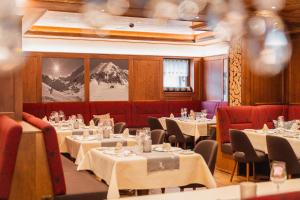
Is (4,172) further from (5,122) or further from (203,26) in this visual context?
(203,26)

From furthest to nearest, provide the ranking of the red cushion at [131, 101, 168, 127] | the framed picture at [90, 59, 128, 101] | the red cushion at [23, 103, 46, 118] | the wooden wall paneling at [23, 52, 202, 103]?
the red cushion at [131, 101, 168, 127]
the framed picture at [90, 59, 128, 101]
the wooden wall paneling at [23, 52, 202, 103]
the red cushion at [23, 103, 46, 118]

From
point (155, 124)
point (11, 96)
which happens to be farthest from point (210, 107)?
point (11, 96)

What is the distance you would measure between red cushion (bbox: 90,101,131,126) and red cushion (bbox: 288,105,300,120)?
427cm

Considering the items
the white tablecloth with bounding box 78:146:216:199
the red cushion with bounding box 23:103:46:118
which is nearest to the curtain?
the red cushion with bounding box 23:103:46:118

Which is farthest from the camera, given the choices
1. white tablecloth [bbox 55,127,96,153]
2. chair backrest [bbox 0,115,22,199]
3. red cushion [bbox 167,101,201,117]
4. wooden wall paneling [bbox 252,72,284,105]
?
red cushion [bbox 167,101,201,117]

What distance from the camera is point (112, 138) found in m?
6.01

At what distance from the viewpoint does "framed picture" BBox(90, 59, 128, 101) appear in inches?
438

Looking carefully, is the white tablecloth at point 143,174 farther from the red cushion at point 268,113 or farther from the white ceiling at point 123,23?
the white ceiling at point 123,23

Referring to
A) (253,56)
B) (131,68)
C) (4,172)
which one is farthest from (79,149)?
(131,68)

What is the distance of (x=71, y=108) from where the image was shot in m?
10.8

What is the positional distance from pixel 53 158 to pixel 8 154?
1.60 feet

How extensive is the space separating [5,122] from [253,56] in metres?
5.96

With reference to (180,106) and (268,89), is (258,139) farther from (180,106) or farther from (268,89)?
(180,106)

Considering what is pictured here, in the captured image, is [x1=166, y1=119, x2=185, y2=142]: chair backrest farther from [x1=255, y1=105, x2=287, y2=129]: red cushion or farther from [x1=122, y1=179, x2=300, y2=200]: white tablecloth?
[x1=122, y1=179, x2=300, y2=200]: white tablecloth
